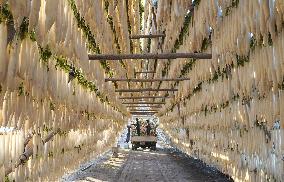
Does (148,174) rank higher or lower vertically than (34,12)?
lower

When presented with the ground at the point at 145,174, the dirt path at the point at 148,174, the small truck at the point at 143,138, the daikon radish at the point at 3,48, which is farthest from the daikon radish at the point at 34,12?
the small truck at the point at 143,138

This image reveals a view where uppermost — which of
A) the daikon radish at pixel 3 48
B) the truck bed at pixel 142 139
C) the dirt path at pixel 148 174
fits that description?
the daikon radish at pixel 3 48

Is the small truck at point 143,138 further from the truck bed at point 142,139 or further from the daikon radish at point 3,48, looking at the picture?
the daikon radish at point 3,48

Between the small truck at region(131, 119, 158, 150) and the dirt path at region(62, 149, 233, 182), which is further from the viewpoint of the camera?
the small truck at region(131, 119, 158, 150)

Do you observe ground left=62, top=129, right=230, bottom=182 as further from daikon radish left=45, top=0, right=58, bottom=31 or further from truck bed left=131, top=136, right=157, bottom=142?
truck bed left=131, top=136, right=157, bottom=142

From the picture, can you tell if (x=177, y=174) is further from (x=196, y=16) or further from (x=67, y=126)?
(x=196, y=16)

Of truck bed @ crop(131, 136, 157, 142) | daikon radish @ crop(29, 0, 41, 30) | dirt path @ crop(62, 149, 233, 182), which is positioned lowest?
dirt path @ crop(62, 149, 233, 182)

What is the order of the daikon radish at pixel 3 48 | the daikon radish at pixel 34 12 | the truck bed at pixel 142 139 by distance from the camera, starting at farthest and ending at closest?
the truck bed at pixel 142 139, the daikon radish at pixel 3 48, the daikon radish at pixel 34 12

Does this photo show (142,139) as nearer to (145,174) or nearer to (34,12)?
(145,174)

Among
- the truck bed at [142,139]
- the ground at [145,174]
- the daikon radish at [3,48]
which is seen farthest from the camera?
the truck bed at [142,139]

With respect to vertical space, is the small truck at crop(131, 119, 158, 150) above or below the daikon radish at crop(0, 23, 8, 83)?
below

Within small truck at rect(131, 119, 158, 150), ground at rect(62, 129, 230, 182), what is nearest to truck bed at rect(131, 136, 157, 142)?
small truck at rect(131, 119, 158, 150)

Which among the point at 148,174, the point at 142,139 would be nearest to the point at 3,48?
the point at 148,174

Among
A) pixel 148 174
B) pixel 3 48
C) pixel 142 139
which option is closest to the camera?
pixel 3 48
